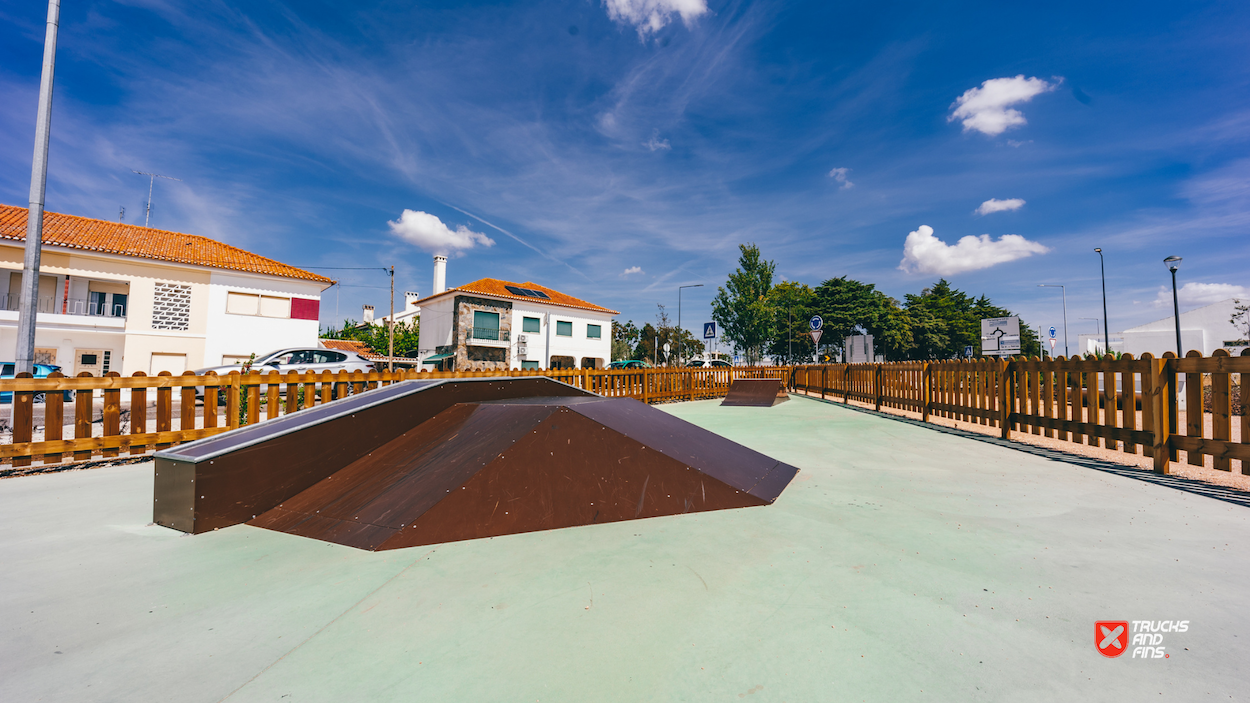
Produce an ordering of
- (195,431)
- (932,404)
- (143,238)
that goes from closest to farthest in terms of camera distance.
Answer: (195,431) < (932,404) < (143,238)

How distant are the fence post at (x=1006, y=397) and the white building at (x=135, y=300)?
29163 millimetres

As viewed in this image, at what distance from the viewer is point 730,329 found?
138ft

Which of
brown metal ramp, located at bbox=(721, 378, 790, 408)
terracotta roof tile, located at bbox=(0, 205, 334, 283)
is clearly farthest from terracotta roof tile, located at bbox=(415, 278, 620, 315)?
brown metal ramp, located at bbox=(721, 378, 790, 408)

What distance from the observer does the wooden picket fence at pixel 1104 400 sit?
434 centimetres

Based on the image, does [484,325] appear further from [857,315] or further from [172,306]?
[857,315]

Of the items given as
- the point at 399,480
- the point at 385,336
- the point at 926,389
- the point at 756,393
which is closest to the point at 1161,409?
the point at 926,389

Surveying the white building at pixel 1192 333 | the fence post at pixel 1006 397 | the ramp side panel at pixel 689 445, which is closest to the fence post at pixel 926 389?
the fence post at pixel 1006 397

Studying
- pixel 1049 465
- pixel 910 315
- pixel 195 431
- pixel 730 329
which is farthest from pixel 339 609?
pixel 910 315

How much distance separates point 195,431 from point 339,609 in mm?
5386

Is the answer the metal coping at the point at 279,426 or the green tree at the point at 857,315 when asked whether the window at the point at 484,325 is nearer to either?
the metal coping at the point at 279,426

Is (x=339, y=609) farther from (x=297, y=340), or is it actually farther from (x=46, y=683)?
(x=297, y=340)

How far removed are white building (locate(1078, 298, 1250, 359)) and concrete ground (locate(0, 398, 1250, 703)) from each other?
48708mm

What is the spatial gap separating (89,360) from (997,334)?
5731 centimetres

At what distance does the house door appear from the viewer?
2120 centimetres
